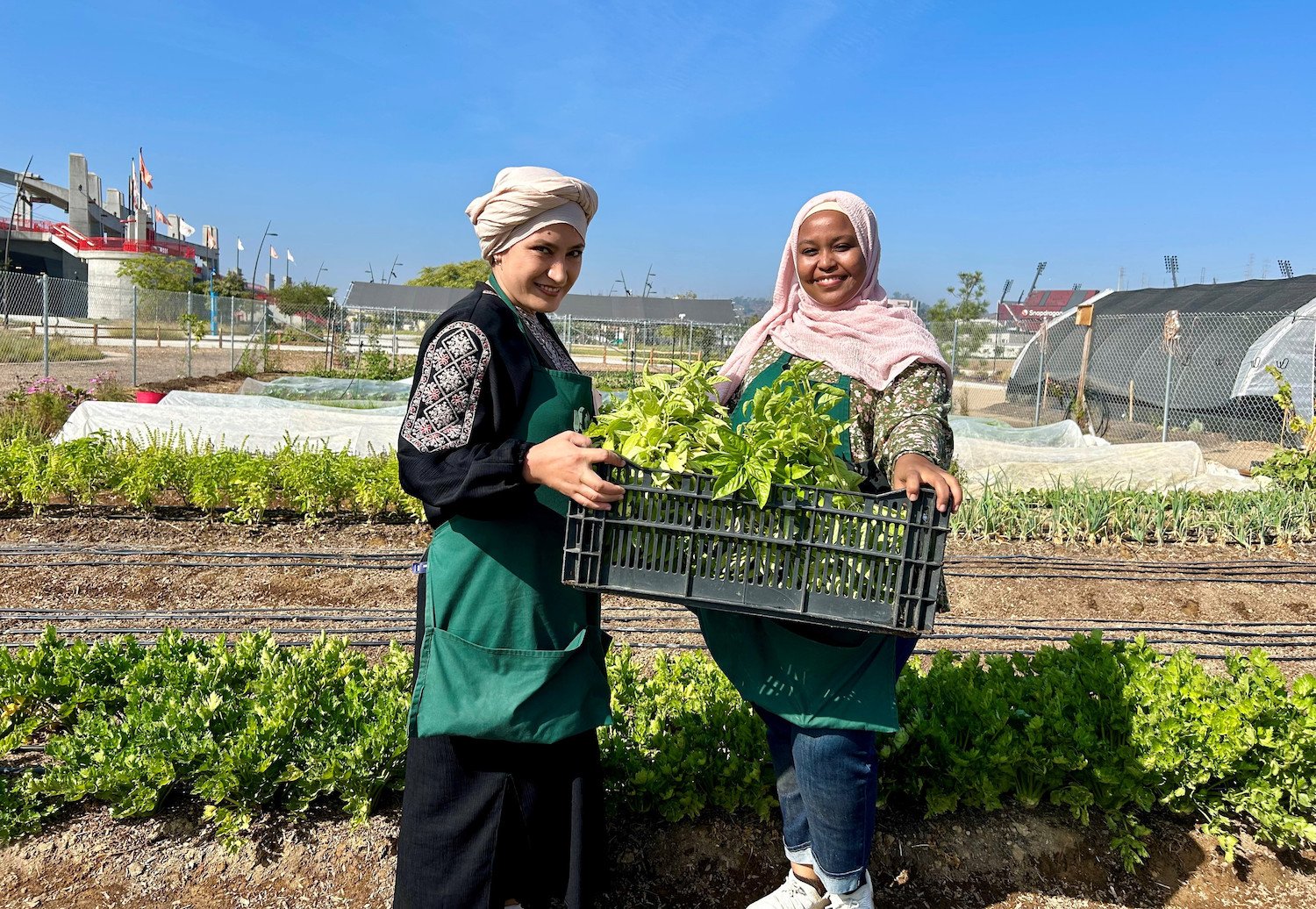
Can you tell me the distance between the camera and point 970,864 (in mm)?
2246

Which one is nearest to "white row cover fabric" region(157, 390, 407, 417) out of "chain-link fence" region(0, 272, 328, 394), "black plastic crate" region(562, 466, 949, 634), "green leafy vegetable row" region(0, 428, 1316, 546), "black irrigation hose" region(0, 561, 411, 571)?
"green leafy vegetable row" region(0, 428, 1316, 546)

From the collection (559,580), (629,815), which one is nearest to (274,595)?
(629,815)

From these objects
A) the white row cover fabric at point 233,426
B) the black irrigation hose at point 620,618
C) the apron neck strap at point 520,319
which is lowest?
the black irrigation hose at point 620,618

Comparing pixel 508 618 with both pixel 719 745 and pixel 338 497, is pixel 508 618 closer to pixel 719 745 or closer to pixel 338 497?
pixel 719 745

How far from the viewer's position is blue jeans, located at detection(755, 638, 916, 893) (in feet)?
5.65

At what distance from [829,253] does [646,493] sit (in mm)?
749

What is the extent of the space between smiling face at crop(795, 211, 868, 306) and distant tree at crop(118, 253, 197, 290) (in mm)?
45648

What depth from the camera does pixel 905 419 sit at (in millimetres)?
A: 1719

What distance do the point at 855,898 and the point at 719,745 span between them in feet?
1.89

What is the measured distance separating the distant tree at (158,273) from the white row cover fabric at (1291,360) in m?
42.9

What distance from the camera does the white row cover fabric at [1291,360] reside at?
10.9 metres

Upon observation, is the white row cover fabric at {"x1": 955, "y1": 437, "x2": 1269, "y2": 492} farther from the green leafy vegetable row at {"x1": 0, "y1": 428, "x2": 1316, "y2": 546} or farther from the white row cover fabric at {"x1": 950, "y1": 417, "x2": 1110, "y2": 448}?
the white row cover fabric at {"x1": 950, "y1": 417, "x2": 1110, "y2": 448}

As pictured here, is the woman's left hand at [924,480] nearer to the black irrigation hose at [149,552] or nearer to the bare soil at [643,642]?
the bare soil at [643,642]

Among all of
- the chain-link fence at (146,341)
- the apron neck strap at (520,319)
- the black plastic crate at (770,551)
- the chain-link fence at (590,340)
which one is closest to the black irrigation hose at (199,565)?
the apron neck strap at (520,319)
